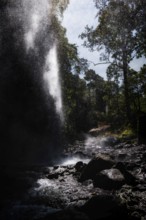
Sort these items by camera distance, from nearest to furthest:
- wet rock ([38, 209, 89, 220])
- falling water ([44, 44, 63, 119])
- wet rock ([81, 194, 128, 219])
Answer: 1. wet rock ([38, 209, 89, 220])
2. wet rock ([81, 194, 128, 219])
3. falling water ([44, 44, 63, 119])

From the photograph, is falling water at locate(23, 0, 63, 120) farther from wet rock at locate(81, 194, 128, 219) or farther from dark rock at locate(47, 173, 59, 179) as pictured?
wet rock at locate(81, 194, 128, 219)

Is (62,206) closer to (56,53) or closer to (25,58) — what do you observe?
(25,58)

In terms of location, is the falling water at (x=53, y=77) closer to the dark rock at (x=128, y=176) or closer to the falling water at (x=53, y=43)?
the falling water at (x=53, y=43)

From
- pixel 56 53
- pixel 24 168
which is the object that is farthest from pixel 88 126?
pixel 24 168

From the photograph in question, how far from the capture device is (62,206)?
1003 cm

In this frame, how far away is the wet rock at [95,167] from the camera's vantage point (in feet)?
43.9

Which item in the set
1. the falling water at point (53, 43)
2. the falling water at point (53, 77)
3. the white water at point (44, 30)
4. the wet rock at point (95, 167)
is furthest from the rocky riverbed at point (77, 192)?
the falling water at point (53, 77)

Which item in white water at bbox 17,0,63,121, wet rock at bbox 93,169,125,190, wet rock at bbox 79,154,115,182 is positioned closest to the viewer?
wet rock at bbox 93,169,125,190

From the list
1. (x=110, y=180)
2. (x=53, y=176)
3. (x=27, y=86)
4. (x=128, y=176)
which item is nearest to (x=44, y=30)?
(x=27, y=86)

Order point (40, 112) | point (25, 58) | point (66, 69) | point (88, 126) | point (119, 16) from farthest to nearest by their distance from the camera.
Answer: point (88, 126) < point (66, 69) < point (40, 112) < point (25, 58) < point (119, 16)

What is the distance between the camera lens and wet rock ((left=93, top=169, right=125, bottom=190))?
451 inches

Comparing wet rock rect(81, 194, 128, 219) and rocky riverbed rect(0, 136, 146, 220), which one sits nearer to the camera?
wet rock rect(81, 194, 128, 219)

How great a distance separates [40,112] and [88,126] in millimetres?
31050

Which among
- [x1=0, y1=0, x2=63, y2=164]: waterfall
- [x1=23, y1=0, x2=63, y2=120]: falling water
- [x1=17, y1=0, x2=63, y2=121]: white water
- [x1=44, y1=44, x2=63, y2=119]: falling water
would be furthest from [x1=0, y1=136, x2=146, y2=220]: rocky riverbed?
[x1=44, y1=44, x2=63, y2=119]: falling water
